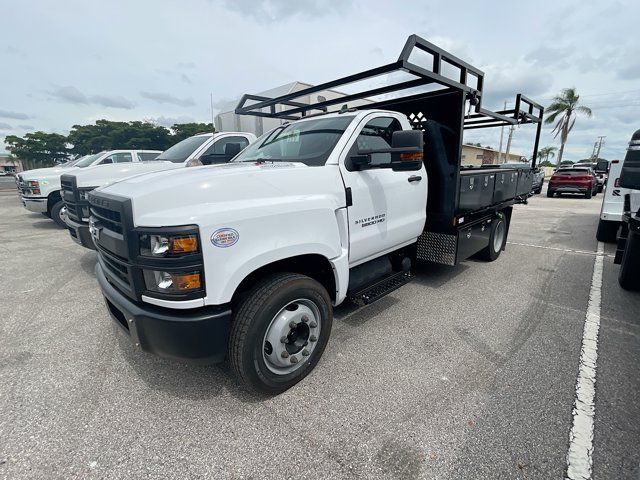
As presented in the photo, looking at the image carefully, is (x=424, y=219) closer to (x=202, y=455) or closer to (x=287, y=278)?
(x=287, y=278)

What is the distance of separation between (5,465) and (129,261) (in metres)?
1.30

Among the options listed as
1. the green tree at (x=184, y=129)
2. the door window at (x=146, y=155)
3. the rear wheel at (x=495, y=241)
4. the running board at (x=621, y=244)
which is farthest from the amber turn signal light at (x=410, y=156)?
the green tree at (x=184, y=129)

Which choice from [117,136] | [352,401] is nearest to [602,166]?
[352,401]

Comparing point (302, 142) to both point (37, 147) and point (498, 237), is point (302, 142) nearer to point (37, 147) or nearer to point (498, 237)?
point (498, 237)

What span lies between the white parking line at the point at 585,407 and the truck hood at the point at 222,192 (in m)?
2.15

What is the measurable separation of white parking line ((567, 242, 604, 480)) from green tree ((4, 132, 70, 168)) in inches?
2381

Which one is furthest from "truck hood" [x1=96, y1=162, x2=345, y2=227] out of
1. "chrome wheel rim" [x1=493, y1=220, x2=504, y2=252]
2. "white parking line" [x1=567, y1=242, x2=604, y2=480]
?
"chrome wheel rim" [x1=493, y1=220, x2=504, y2=252]

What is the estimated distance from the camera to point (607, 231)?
701cm

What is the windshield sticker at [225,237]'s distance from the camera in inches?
Answer: 75.9

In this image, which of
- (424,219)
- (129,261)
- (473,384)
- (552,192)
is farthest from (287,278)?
(552,192)

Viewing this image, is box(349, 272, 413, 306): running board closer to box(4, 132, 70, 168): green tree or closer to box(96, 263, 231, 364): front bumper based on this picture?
box(96, 263, 231, 364): front bumper

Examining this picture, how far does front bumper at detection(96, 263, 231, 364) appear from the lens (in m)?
1.96

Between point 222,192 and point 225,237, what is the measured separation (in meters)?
0.30

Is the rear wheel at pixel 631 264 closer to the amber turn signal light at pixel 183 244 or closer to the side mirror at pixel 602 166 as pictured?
the side mirror at pixel 602 166
